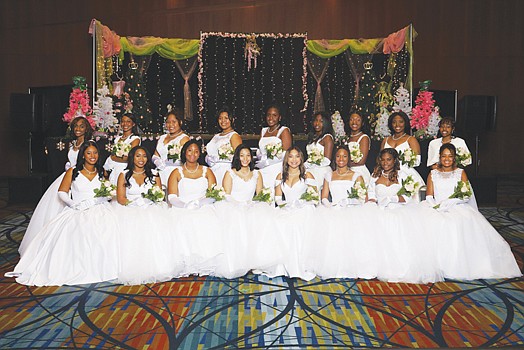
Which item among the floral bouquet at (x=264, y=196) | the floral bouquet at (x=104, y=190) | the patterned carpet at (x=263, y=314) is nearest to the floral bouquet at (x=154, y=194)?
the floral bouquet at (x=104, y=190)

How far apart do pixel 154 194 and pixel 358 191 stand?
2114mm

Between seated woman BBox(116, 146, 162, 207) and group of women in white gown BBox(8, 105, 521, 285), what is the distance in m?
0.01

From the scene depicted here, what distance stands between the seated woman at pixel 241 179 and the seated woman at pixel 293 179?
306 millimetres

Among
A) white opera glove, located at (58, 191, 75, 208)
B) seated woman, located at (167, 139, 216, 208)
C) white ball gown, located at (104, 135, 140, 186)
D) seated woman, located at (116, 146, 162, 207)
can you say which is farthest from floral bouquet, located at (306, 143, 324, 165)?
white opera glove, located at (58, 191, 75, 208)

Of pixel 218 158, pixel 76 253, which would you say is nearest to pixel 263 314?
pixel 76 253

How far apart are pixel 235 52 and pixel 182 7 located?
1.97m

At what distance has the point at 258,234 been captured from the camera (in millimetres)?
5320

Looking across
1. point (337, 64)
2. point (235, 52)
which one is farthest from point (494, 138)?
point (235, 52)

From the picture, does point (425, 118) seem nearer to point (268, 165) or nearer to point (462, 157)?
point (462, 157)

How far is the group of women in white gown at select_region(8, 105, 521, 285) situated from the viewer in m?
5.18

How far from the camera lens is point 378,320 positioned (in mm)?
4191

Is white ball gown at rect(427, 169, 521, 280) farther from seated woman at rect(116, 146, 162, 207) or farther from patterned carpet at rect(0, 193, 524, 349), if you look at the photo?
seated woman at rect(116, 146, 162, 207)

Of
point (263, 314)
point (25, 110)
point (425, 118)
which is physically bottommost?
point (263, 314)

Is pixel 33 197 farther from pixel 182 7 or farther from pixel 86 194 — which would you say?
pixel 182 7
